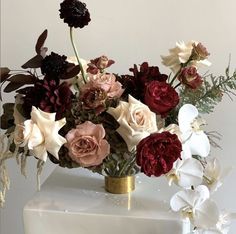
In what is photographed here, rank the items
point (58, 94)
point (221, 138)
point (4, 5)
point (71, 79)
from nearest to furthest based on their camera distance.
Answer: point (58, 94), point (71, 79), point (221, 138), point (4, 5)

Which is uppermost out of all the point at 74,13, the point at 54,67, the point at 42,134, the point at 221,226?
the point at 74,13

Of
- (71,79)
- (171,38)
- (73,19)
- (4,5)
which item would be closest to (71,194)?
(71,79)

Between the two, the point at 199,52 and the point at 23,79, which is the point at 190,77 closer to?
the point at 199,52

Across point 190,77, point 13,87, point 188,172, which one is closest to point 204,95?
point 190,77

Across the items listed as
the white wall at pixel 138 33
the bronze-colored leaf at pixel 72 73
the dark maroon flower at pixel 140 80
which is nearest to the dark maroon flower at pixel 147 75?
the dark maroon flower at pixel 140 80

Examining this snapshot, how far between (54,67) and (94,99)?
0.10m

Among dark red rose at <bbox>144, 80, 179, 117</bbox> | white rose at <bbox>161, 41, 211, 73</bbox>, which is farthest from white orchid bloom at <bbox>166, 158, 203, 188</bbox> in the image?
white rose at <bbox>161, 41, 211, 73</bbox>

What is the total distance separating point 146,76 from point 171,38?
40 cm

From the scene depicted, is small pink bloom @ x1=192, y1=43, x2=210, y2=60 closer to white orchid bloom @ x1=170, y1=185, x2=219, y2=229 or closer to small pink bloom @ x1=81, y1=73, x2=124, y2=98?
small pink bloom @ x1=81, y1=73, x2=124, y2=98

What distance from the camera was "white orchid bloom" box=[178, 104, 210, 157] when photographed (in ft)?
3.18

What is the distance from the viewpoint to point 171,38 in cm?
137

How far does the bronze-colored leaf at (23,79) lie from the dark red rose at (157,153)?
0.27 metres

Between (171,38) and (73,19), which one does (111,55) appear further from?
(73,19)

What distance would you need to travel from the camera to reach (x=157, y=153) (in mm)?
887
